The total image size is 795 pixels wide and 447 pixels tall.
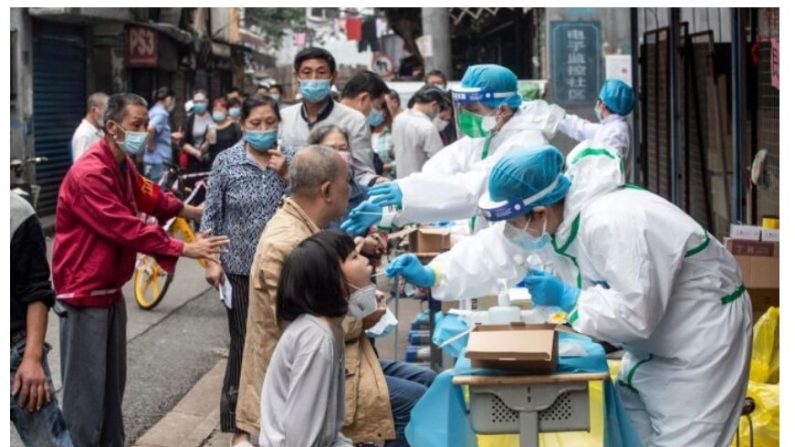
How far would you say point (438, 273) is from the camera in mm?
5871

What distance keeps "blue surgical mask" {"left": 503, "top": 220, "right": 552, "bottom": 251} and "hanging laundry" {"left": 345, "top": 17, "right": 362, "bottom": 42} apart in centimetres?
3750

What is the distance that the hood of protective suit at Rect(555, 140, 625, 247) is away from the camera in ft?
16.3

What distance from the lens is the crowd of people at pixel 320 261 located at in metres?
4.74

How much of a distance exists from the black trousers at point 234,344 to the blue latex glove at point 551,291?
2385 mm

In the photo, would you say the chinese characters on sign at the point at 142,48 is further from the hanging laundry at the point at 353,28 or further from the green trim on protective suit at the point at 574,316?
the green trim on protective suit at the point at 574,316

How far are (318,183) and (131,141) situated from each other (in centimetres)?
128

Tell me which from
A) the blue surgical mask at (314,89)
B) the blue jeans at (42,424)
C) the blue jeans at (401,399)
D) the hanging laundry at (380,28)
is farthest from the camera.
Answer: the hanging laundry at (380,28)

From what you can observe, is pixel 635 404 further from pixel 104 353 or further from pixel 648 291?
pixel 104 353

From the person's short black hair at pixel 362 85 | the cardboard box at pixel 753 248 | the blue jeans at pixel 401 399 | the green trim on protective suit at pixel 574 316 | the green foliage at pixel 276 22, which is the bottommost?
the blue jeans at pixel 401 399

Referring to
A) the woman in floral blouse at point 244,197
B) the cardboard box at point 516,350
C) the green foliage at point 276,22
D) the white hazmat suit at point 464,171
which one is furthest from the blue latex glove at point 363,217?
the green foliage at point 276,22

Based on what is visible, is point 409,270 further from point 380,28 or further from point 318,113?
point 380,28

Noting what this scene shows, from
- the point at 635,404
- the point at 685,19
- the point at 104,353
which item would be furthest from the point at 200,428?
the point at 685,19

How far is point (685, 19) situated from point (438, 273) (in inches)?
307

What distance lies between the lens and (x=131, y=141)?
654cm
